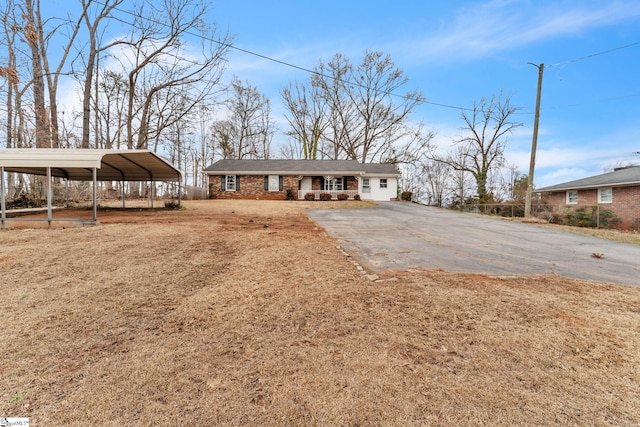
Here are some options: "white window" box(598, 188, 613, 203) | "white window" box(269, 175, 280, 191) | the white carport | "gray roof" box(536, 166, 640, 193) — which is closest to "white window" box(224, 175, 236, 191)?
"white window" box(269, 175, 280, 191)

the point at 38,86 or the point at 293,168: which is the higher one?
the point at 38,86

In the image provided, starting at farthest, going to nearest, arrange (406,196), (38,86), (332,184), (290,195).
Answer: (406,196), (332,184), (290,195), (38,86)

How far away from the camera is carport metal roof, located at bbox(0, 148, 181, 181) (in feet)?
28.3

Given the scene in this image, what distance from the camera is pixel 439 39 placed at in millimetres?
13117

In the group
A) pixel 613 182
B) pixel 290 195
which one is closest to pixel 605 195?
pixel 613 182

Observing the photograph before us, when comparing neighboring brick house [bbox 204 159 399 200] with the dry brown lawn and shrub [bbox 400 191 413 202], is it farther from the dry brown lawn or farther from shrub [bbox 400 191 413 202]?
the dry brown lawn

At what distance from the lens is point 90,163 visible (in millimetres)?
8734

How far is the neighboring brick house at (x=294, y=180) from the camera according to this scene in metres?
24.3

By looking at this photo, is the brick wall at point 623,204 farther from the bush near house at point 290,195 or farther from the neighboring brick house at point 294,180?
the bush near house at point 290,195

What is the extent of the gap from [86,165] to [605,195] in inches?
1132

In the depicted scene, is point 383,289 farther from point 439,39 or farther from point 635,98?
point 635,98

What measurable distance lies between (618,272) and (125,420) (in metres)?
7.07

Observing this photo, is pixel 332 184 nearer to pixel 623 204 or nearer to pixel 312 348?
pixel 623 204

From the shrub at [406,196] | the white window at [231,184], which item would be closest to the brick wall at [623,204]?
the shrub at [406,196]
